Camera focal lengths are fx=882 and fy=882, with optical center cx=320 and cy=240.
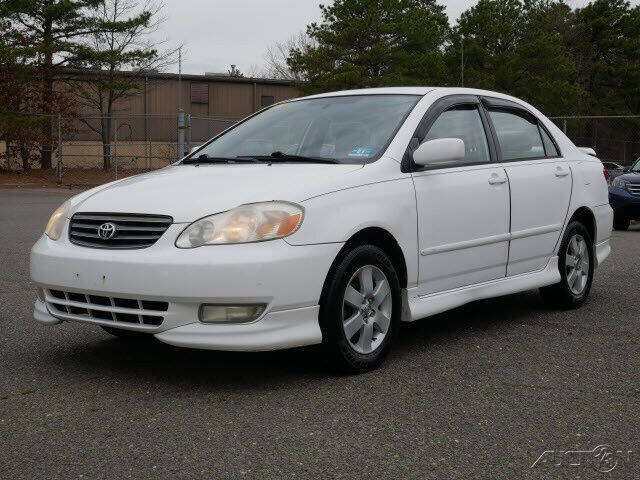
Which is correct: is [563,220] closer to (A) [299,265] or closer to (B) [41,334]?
(A) [299,265]

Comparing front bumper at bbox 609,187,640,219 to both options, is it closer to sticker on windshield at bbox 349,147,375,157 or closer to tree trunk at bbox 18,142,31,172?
sticker on windshield at bbox 349,147,375,157

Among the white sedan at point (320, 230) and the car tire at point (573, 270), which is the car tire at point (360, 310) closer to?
the white sedan at point (320, 230)

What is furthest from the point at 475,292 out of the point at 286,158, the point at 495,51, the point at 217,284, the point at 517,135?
the point at 495,51

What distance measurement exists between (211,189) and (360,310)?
102 centimetres

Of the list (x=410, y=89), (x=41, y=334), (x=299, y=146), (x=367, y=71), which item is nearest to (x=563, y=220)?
(x=410, y=89)

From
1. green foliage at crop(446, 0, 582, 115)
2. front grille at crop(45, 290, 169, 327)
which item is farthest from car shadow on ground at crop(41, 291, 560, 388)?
green foliage at crop(446, 0, 582, 115)

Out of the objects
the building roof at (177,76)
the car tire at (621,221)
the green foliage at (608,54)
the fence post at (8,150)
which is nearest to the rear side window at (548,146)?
the car tire at (621,221)

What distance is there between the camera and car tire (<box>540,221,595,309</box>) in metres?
6.57

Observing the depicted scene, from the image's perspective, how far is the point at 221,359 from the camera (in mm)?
5039

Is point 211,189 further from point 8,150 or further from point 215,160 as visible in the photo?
Answer: point 8,150

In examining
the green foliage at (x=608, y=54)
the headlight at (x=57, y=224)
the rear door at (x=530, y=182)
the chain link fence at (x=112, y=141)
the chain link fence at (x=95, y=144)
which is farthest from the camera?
the green foliage at (x=608, y=54)

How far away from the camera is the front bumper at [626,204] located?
14336mm

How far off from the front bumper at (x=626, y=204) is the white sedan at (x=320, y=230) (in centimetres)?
857

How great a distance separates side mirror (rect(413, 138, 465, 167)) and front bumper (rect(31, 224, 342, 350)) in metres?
0.93
